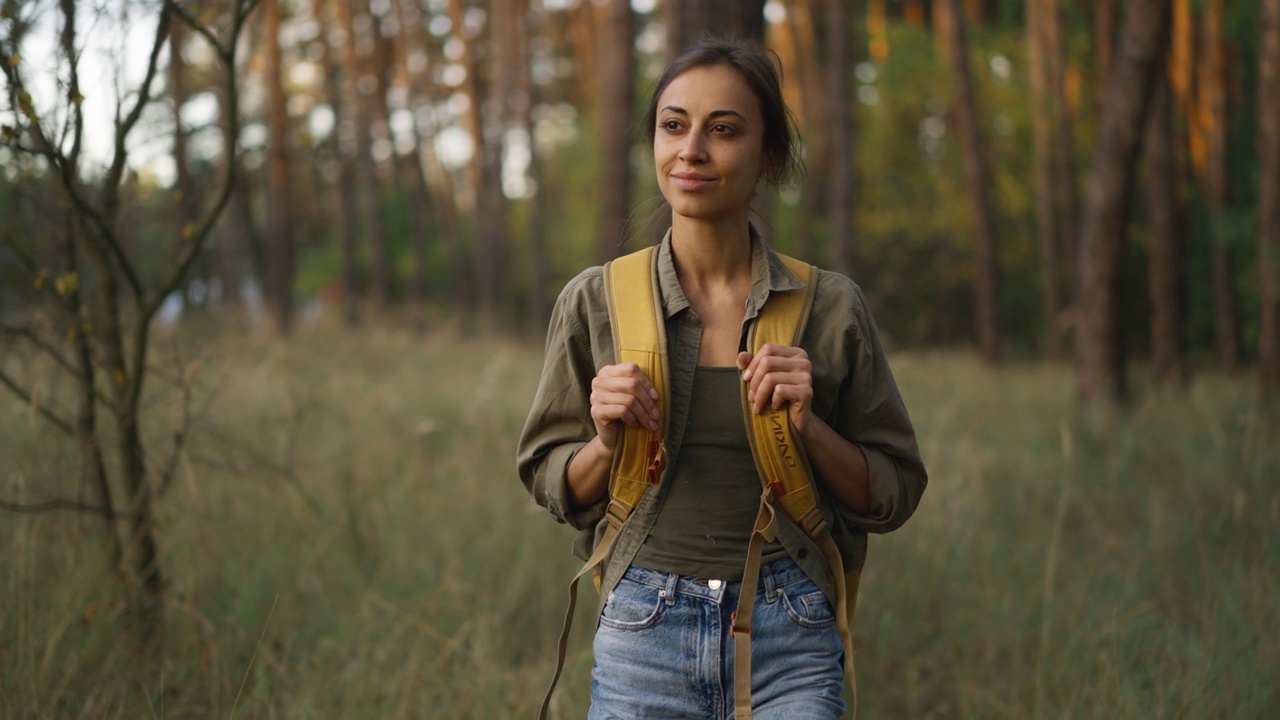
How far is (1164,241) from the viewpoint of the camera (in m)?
12.2

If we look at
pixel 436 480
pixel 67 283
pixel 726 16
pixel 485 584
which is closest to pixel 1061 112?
pixel 726 16

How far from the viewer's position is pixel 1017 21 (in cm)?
2119

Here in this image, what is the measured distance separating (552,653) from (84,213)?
2123 mm

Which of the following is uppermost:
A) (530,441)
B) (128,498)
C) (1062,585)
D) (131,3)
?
(131,3)

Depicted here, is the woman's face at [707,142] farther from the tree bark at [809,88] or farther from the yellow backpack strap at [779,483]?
the tree bark at [809,88]

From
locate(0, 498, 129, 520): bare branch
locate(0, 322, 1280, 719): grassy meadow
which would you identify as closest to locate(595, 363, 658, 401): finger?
locate(0, 322, 1280, 719): grassy meadow

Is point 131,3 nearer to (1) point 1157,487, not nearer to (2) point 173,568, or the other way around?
(2) point 173,568

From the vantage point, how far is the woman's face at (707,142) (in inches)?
82.7

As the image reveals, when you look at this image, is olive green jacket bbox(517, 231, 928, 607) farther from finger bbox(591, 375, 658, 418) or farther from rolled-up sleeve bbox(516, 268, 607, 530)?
finger bbox(591, 375, 658, 418)

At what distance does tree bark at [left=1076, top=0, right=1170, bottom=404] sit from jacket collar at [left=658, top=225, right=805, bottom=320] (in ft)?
23.4

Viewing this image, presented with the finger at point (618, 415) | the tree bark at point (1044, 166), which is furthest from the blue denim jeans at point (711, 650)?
the tree bark at point (1044, 166)

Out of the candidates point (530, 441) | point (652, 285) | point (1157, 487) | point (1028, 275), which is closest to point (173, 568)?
point (530, 441)

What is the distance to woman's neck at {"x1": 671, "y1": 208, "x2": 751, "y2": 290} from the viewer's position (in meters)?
2.19

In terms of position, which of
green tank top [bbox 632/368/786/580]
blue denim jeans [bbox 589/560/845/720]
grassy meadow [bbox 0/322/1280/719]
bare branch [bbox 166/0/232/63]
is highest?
bare branch [bbox 166/0/232/63]
